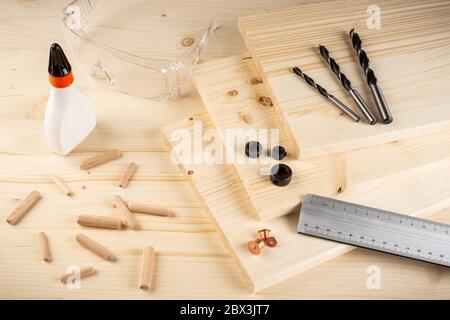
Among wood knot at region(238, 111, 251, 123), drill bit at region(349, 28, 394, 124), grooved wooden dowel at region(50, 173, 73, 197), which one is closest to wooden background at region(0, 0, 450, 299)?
grooved wooden dowel at region(50, 173, 73, 197)

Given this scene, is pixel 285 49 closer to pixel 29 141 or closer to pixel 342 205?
pixel 342 205

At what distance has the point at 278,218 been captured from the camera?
173 cm

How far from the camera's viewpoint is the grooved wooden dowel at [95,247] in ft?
5.48

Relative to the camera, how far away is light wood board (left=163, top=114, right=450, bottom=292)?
163 centimetres

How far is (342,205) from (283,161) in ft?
0.62

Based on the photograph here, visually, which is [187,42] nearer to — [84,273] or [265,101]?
[265,101]

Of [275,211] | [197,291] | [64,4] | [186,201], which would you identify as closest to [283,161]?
[275,211]

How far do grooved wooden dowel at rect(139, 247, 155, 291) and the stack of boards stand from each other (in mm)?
176

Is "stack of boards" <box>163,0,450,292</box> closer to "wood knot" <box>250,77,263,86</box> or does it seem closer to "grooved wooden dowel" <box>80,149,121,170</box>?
"wood knot" <box>250,77,263,86</box>

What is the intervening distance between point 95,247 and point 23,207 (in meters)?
0.22

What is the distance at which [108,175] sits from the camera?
1.84m

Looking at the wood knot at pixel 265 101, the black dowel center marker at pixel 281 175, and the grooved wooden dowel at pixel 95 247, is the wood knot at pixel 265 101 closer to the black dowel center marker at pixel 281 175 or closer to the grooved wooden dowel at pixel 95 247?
the black dowel center marker at pixel 281 175

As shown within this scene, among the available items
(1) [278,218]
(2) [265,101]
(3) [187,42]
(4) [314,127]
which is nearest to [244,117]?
(2) [265,101]

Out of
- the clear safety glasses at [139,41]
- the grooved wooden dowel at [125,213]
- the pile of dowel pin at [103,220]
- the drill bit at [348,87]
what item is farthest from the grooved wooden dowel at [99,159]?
the drill bit at [348,87]
